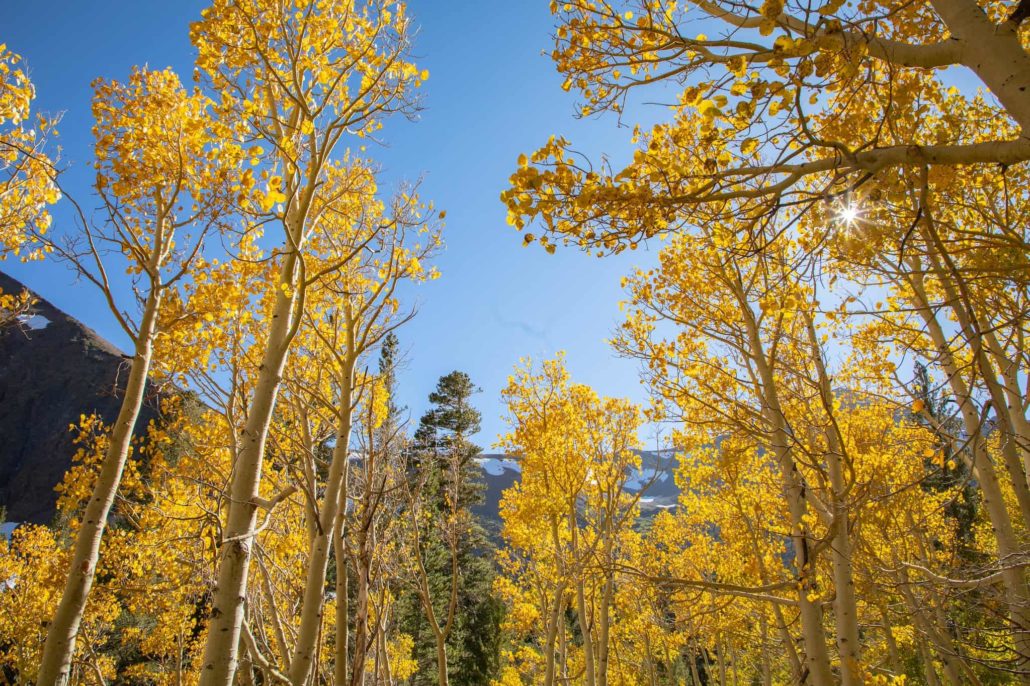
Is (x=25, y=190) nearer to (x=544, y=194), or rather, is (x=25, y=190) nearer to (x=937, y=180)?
(x=544, y=194)

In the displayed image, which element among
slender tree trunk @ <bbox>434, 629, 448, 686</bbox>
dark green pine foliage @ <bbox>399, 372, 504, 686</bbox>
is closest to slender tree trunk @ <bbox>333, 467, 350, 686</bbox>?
slender tree trunk @ <bbox>434, 629, 448, 686</bbox>

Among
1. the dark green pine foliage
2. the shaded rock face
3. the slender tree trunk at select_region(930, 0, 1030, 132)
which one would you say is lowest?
the dark green pine foliage

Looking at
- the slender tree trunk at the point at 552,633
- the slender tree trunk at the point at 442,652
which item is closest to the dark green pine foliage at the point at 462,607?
the slender tree trunk at the point at 552,633

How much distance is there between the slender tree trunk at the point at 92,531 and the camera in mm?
3168

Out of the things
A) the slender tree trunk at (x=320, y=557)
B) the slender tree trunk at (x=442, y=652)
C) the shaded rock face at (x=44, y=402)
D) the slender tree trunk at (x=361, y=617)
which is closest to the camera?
the slender tree trunk at (x=361, y=617)

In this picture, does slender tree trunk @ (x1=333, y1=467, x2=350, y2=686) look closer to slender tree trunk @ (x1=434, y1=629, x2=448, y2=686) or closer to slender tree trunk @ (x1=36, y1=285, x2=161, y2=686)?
slender tree trunk @ (x1=434, y1=629, x2=448, y2=686)

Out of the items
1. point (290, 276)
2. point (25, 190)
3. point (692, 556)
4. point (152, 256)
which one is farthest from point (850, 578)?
point (692, 556)

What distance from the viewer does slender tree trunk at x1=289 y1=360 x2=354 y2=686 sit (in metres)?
2.83

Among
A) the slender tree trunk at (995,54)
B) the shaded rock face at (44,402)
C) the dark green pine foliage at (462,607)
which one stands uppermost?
the shaded rock face at (44,402)

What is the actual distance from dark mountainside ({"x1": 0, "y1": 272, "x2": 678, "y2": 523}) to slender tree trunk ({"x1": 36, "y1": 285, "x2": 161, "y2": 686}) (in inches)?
2000

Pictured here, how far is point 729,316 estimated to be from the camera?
507cm

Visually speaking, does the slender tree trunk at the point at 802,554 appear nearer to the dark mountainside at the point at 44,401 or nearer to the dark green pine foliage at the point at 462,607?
the dark green pine foliage at the point at 462,607

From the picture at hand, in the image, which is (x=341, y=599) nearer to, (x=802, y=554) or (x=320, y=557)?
(x=320, y=557)

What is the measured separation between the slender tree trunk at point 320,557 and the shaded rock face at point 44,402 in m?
65.9
